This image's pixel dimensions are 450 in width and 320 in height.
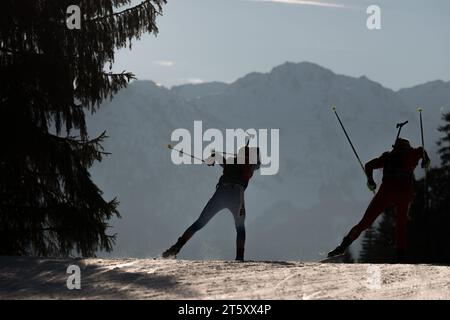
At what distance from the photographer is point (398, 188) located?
369 inches

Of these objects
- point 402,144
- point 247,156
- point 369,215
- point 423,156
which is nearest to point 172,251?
point 247,156

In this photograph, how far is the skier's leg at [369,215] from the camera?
945 cm

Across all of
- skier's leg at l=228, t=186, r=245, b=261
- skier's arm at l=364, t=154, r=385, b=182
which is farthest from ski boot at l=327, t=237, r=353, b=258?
skier's leg at l=228, t=186, r=245, b=261

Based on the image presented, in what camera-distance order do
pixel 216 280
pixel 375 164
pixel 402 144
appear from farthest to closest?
1. pixel 375 164
2. pixel 402 144
3. pixel 216 280

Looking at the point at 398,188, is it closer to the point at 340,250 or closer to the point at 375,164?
the point at 375,164

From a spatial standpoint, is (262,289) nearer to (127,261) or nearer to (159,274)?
(159,274)

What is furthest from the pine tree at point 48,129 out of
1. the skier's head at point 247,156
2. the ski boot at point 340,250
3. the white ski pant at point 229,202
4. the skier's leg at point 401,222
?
the skier's leg at point 401,222

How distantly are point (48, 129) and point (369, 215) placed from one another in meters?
5.49

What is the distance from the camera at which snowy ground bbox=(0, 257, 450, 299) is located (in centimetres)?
554

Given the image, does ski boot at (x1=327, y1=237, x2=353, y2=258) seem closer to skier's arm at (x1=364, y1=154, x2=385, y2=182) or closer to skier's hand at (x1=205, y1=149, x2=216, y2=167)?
skier's arm at (x1=364, y1=154, x2=385, y2=182)

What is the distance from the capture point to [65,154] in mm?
10805

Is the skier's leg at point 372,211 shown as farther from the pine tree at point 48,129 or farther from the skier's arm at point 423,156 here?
the pine tree at point 48,129
